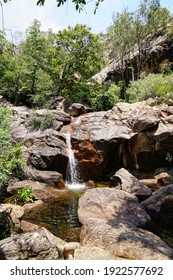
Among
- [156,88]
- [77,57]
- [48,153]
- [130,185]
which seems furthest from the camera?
[77,57]

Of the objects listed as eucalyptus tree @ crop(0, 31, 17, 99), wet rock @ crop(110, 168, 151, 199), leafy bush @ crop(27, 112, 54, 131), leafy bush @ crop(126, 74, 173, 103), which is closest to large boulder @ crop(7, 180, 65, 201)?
wet rock @ crop(110, 168, 151, 199)

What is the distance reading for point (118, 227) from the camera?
7.16m

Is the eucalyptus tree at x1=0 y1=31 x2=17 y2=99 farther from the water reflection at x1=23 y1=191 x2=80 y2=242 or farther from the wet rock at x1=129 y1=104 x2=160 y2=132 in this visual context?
the water reflection at x1=23 y1=191 x2=80 y2=242

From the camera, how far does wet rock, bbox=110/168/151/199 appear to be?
11197 mm

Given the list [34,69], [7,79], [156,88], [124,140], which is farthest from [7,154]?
[7,79]

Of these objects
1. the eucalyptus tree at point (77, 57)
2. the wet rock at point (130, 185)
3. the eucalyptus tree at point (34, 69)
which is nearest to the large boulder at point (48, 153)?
the wet rock at point (130, 185)

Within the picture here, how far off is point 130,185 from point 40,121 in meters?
8.64

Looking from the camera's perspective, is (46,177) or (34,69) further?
(34,69)

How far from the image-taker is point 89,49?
25.4m

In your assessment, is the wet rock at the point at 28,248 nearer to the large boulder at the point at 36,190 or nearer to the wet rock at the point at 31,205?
the wet rock at the point at 31,205

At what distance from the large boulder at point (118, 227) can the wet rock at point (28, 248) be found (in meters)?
1.63

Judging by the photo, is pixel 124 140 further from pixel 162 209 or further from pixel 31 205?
pixel 31 205

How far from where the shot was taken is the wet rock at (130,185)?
11.2 metres
